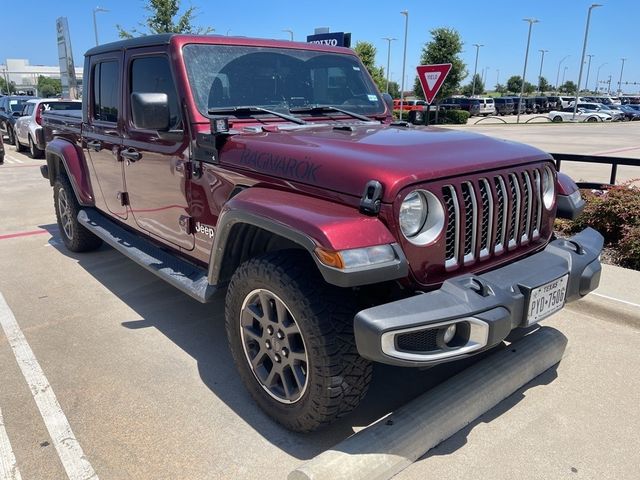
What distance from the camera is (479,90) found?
292 ft

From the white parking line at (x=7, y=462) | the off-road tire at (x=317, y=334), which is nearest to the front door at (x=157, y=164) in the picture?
the off-road tire at (x=317, y=334)

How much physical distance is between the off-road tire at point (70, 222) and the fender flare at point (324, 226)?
11.9 ft

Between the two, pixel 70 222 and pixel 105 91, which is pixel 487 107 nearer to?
pixel 70 222

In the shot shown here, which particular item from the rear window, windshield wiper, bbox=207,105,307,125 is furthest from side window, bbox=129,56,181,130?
the rear window

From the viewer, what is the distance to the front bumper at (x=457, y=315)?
7.04 ft

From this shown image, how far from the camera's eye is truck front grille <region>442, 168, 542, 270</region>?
2525mm

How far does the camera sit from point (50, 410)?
302 centimetres

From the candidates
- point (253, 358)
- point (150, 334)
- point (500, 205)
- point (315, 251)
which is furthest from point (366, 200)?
point (150, 334)

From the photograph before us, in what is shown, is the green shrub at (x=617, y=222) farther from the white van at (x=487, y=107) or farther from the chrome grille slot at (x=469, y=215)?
the white van at (x=487, y=107)

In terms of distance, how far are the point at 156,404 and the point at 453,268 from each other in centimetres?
185

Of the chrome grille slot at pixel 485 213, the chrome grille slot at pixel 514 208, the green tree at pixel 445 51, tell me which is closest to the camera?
the chrome grille slot at pixel 485 213

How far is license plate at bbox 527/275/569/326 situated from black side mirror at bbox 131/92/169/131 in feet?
7.50

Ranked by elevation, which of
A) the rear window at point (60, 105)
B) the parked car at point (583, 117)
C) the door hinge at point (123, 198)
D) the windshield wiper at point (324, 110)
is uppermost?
the windshield wiper at point (324, 110)

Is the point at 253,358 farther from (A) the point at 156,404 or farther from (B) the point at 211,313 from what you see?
(B) the point at 211,313
